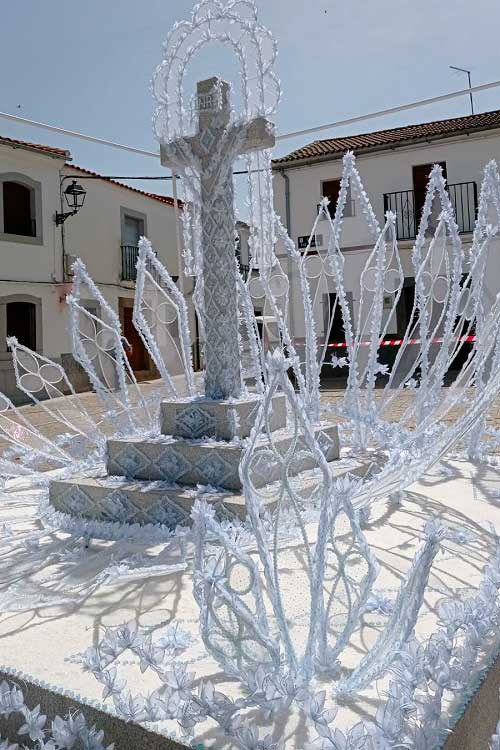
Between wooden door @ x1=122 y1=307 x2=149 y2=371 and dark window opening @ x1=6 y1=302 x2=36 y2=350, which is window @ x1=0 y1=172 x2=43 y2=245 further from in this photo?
wooden door @ x1=122 y1=307 x2=149 y2=371

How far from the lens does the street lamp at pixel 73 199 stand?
13.2 m

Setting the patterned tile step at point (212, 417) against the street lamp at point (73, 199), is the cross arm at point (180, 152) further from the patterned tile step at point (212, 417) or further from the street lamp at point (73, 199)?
the street lamp at point (73, 199)

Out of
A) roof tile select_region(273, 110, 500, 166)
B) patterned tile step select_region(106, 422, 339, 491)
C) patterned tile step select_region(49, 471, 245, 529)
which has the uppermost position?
roof tile select_region(273, 110, 500, 166)

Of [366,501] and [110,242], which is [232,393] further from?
[110,242]

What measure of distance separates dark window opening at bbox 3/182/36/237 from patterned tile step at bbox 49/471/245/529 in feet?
38.4

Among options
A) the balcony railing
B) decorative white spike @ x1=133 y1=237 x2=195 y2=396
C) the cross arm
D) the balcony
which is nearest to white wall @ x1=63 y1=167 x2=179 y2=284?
the balcony railing

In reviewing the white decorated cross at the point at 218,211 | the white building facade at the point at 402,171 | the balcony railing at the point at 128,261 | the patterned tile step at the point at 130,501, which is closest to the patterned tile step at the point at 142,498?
the patterned tile step at the point at 130,501

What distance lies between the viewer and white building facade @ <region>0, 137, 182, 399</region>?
42.6ft

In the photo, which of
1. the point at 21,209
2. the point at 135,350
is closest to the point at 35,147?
the point at 21,209

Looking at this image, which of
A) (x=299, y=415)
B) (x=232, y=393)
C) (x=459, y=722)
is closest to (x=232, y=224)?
(x=232, y=393)

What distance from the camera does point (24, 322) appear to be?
1352cm

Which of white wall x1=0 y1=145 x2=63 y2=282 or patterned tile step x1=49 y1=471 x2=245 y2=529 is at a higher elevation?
white wall x1=0 y1=145 x2=63 y2=282

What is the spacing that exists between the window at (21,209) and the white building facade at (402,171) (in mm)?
5343

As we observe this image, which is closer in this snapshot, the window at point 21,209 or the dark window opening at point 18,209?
the window at point 21,209
